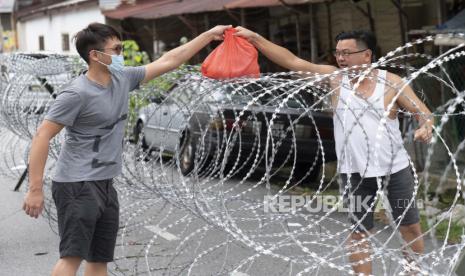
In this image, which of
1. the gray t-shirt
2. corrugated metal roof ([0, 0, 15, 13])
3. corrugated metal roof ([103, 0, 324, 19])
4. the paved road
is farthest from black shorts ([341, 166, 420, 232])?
corrugated metal roof ([0, 0, 15, 13])

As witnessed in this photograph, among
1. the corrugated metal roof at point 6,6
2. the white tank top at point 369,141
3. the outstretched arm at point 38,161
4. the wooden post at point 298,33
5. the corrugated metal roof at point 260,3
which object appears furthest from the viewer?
the corrugated metal roof at point 6,6

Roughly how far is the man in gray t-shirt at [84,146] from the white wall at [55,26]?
19259mm

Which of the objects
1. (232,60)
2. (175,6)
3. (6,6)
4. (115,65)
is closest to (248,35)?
(232,60)

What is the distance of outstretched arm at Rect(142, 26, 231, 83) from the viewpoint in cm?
452

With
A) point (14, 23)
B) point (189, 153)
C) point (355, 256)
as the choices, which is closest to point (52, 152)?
point (355, 256)

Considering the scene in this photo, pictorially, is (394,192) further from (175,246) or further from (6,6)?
(6,6)

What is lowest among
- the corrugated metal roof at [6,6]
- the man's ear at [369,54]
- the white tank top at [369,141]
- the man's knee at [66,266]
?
the man's knee at [66,266]

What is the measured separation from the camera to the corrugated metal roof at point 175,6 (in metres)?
12.8

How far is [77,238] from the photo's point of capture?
409 centimetres

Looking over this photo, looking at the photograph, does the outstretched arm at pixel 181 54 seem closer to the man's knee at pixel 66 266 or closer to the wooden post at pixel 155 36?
the man's knee at pixel 66 266

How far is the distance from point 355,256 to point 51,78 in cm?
475

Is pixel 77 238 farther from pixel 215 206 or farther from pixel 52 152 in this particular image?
pixel 52 152

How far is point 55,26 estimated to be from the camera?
30.6 metres

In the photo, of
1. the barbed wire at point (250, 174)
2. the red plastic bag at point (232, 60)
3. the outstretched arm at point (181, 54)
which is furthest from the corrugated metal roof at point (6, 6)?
the red plastic bag at point (232, 60)
